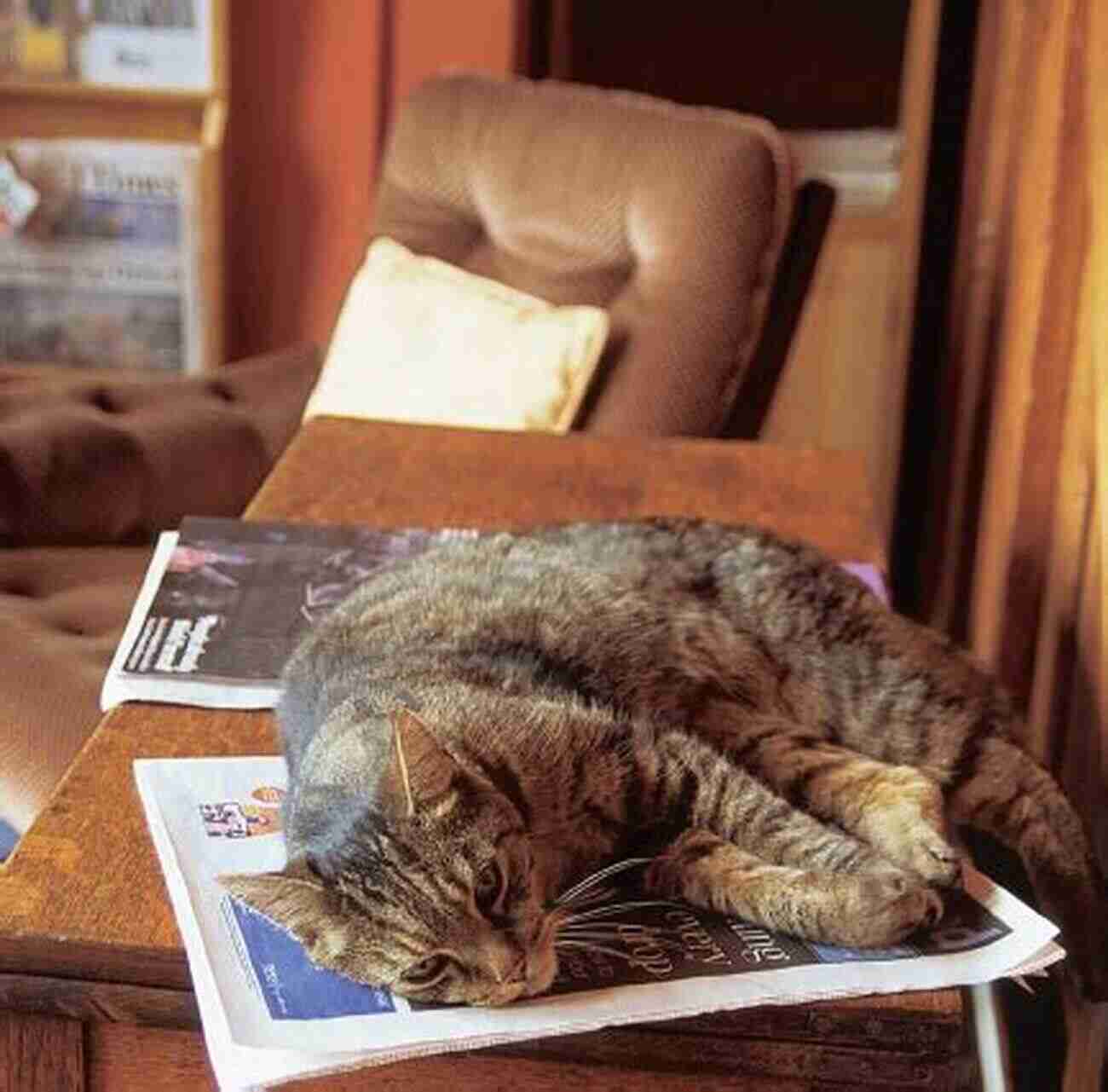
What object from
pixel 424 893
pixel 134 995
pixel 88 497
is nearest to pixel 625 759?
pixel 424 893

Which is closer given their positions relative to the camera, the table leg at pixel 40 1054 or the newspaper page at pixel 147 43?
the table leg at pixel 40 1054

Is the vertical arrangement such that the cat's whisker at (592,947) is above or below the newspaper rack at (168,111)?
below

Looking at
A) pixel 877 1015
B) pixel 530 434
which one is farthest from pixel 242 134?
pixel 877 1015

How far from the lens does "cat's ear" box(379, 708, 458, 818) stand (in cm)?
100

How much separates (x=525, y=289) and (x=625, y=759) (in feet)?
4.50

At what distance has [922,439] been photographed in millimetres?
3342

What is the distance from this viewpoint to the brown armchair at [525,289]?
83.4 inches

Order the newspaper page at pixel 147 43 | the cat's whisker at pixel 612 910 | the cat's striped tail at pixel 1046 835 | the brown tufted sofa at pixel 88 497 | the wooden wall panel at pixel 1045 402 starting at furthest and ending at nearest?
1. the newspaper page at pixel 147 43
2. the wooden wall panel at pixel 1045 402
3. the brown tufted sofa at pixel 88 497
4. the cat's striped tail at pixel 1046 835
5. the cat's whisker at pixel 612 910

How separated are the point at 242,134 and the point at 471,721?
2172mm

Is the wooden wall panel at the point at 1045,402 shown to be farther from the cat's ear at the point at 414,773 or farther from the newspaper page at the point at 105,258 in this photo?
the newspaper page at the point at 105,258

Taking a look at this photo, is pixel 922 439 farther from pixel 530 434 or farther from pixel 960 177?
pixel 530 434

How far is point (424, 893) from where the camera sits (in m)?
0.99

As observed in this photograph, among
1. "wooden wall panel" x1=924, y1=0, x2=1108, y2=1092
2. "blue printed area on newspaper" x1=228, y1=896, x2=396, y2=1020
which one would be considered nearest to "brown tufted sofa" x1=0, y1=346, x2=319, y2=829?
"blue printed area on newspaper" x1=228, y1=896, x2=396, y2=1020

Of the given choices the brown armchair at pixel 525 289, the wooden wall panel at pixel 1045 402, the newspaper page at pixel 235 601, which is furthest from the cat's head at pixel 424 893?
the brown armchair at pixel 525 289
